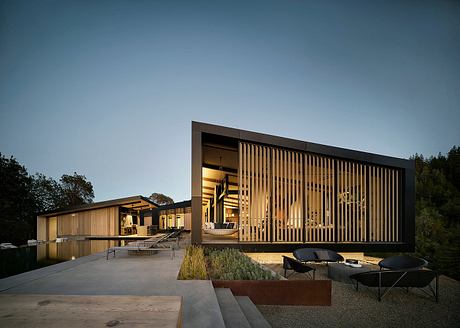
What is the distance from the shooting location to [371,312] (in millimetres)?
5156

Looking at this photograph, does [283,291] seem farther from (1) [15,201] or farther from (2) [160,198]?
(2) [160,198]

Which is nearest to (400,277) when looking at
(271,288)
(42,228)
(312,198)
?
(271,288)

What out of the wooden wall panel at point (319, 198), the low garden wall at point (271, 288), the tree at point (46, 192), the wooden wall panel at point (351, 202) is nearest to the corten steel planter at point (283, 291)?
the low garden wall at point (271, 288)

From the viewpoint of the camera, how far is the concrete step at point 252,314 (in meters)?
3.95

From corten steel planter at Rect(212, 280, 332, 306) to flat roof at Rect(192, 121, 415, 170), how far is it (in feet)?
15.4

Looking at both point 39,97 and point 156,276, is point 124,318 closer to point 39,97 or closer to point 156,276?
point 156,276

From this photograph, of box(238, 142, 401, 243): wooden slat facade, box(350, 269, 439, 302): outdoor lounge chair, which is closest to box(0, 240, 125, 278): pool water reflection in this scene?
box(238, 142, 401, 243): wooden slat facade

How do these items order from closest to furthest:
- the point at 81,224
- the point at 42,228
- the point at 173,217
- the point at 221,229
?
the point at 221,229, the point at 42,228, the point at 81,224, the point at 173,217

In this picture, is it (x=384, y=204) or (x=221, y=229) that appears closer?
(x=384, y=204)

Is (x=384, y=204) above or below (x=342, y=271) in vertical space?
above

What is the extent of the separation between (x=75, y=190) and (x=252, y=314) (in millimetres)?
43363

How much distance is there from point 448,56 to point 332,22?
2949 millimetres

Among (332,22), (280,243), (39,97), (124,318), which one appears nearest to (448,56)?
(332,22)

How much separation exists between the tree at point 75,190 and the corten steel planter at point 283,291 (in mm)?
39878
